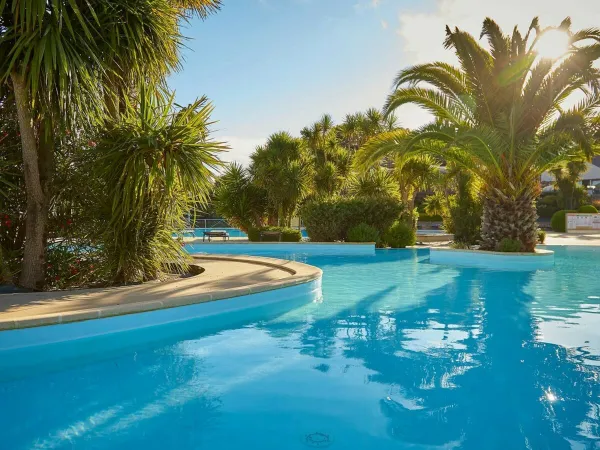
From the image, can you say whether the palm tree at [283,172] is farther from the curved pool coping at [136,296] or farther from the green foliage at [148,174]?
the green foliage at [148,174]

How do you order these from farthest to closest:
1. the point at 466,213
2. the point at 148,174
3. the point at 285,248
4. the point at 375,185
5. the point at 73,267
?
the point at 375,185 → the point at 285,248 → the point at 466,213 → the point at 73,267 → the point at 148,174

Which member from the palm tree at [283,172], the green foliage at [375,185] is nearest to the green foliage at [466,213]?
the green foliage at [375,185]

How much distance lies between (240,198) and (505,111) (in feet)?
42.4

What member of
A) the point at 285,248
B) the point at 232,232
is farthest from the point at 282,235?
the point at 232,232

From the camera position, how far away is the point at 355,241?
19469 millimetres

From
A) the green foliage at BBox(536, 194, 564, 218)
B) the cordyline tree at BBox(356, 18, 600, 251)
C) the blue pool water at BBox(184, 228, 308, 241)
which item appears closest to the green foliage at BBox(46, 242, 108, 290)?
the cordyline tree at BBox(356, 18, 600, 251)

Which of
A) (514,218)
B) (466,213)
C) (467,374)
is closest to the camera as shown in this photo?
(467,374)

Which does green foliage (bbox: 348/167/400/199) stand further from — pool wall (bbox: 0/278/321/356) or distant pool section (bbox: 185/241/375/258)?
pool wall (bbox: 0/278/321/356)

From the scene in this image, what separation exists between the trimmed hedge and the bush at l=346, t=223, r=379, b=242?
53cm

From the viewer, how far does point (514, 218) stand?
1502 cm

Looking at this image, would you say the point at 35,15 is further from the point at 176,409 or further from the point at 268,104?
the point at 268,104

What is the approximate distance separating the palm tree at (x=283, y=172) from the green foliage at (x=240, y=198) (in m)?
0.52

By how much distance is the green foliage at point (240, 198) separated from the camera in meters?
23.5

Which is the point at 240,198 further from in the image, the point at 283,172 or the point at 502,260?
the point at 502,260
